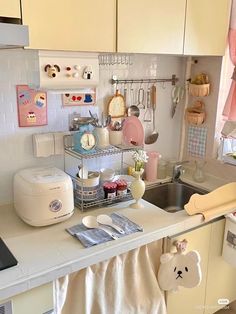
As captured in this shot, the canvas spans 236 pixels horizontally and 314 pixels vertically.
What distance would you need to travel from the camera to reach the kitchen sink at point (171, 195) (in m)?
2.06

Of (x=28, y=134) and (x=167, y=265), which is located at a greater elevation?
(x=28, y=134)

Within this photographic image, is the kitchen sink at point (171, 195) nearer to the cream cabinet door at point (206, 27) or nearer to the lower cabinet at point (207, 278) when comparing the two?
the lower cabinet at point (207, 278)

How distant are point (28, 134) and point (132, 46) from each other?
68 centimetres

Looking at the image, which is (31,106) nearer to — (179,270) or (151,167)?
(151,167)

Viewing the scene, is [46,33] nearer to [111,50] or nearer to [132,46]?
[111,50]

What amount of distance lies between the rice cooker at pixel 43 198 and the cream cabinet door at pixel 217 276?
791 mm

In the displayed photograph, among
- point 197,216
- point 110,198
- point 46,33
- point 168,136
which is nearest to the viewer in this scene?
point 46,33

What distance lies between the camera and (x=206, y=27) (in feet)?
5.72

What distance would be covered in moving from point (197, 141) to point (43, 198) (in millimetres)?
1225

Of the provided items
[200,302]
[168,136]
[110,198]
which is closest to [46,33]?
[110,198]

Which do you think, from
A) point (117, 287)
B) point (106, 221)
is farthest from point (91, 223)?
point (117, 287)

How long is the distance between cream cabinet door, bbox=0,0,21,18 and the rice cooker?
0.67 m

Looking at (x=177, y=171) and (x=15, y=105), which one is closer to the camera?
(x=15, y=105)

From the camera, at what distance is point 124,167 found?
82.1 inches
